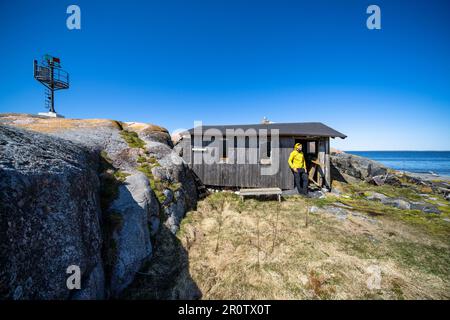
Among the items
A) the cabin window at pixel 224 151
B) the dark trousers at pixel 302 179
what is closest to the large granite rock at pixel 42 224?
the cabin window at pixel 224 151

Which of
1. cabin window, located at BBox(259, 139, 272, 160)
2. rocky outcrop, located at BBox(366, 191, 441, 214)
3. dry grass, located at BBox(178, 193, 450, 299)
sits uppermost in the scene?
cabin window, located at BBox(259, 139, 272, 160)

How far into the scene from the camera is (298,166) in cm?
1116

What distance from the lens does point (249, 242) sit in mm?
6547

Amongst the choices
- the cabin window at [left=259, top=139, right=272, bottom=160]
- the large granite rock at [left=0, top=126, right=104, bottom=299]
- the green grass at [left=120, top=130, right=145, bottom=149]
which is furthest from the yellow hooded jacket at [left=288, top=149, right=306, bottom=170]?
the large granite rock at [left=0, top=126, right=104, bottom=299]

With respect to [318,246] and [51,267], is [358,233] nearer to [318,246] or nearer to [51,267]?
[318,246]

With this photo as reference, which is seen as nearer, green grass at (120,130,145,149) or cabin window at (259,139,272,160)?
green grass at (120,130,145,149)

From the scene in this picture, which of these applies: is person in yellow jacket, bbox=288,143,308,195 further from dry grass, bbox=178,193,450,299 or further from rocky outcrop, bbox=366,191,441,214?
rocky outcrop, bbox=366,191,441,214

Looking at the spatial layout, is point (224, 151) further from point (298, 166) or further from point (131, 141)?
point (131, 141)

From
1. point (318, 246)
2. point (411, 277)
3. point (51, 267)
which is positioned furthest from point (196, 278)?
point (411, 277)

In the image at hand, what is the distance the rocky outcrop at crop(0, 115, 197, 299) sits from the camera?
109 inches

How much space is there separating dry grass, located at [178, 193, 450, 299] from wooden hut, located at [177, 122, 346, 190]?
3.77m

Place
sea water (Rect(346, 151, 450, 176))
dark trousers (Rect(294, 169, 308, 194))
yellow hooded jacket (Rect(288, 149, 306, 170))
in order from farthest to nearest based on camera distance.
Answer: sea water (Rect(346, 151, 450, 176)), dark trousers (Rect(294, 169, 308, 194)), yellow hooded jacket (Rect(288, 149, 306, 170))

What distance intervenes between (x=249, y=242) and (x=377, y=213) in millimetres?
7089
